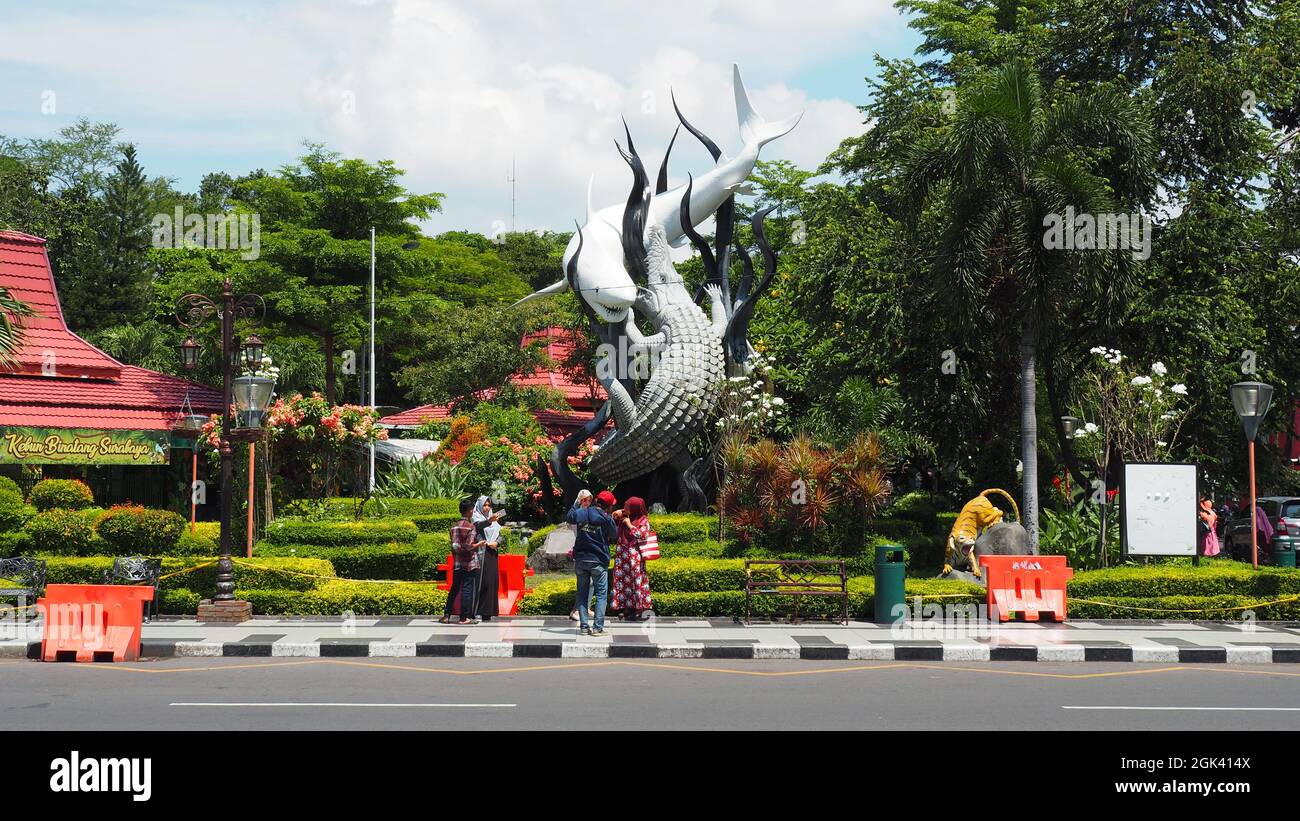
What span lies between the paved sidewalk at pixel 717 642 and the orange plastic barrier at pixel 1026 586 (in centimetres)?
54

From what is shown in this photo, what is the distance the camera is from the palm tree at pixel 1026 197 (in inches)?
781

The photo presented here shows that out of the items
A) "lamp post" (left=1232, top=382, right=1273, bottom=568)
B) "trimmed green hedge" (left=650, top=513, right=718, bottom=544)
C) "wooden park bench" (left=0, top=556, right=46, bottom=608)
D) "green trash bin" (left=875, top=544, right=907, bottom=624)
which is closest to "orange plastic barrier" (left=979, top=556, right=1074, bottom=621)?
"green trash bin" (left=875, top=544, right=907, bottom=624)

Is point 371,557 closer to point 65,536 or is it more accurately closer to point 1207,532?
point 65,536

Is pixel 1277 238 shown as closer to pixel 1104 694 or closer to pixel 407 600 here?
pixel 1104 694

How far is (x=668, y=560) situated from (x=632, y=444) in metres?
6.63

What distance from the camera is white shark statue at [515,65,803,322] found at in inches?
989

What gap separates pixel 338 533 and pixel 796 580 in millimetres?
8320

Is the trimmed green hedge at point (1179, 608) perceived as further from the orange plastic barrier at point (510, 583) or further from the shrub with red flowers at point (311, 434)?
the shrub with red flowers at point (311, 434)

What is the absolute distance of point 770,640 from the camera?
1477 cm

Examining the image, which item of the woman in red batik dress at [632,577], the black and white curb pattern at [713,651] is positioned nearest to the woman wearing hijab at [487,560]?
the woman in red batik dress at [632,577]

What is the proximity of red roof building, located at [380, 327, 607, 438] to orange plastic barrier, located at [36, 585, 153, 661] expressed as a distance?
2756cm

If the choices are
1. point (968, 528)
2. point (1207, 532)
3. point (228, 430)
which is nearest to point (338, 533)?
point (228, 430)

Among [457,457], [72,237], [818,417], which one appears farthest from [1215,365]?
[72,237]

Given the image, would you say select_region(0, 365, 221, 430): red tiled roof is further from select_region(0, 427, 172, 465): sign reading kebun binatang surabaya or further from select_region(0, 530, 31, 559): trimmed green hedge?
select_region(0, 530, 31, 559): trimmed green hedge
